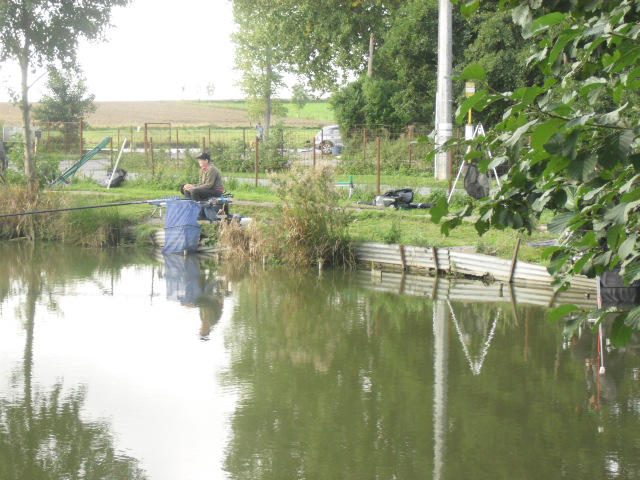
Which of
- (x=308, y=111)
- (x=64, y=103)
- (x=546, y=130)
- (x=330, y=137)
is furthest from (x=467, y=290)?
(x=308, y=111)

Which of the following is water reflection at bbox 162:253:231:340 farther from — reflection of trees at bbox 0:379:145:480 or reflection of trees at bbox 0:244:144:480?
reflection of trees at bbox 0:379:145:480

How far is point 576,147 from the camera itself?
287cm

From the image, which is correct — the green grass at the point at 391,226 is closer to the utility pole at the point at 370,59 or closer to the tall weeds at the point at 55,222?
the tall weeds at the point at 55,222

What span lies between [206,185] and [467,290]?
262 inches

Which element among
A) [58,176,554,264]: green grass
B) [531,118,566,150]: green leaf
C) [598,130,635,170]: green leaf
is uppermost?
[531,118,566,150]: green leaf

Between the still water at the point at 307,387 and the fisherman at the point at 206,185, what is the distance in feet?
14.9

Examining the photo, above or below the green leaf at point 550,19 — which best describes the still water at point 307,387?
below

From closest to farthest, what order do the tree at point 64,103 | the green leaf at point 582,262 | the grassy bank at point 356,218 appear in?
the green leaf at point 582,262 < the grassy bank at point 356,218 < the tree at point 64,103

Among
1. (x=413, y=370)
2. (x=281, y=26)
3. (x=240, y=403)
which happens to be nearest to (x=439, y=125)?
(x=413, y=370)

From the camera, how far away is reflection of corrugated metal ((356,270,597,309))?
40.2 ft

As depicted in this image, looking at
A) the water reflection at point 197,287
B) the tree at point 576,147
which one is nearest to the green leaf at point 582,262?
the tree at point 576,147

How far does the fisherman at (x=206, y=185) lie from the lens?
1780cm

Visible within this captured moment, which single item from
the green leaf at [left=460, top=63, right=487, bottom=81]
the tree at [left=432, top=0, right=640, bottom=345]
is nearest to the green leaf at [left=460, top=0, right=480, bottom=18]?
the tree at [left=432, top=0, right=640, bottom=345]

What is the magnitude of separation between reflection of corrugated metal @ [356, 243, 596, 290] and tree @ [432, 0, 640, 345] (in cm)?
923
